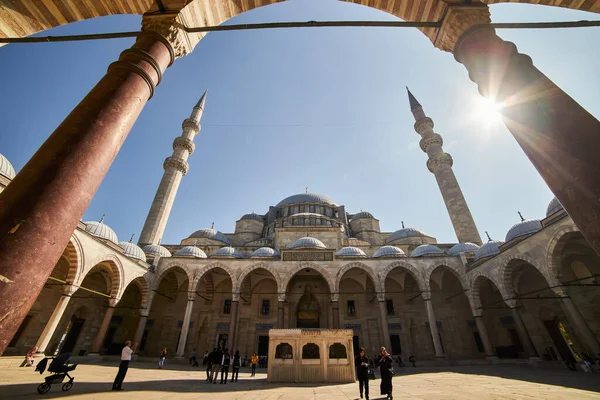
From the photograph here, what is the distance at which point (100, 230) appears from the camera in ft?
49.3

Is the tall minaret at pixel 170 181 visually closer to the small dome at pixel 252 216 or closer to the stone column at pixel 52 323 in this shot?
the small dome at pixel 252 216

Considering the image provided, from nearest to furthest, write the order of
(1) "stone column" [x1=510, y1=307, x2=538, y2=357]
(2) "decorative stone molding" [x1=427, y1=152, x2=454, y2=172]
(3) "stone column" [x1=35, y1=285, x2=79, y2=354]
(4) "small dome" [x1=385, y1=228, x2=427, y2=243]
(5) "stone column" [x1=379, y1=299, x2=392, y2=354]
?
(3) "stone column" [x1=35, y1=285, x2=79, y2=354] → (1) "stone column" [x1=510, y1=307, x2=538, y2=357] → (5) "stone column" [x1=379, y1=299, x2=392, y2=354] → (2) "decorative stone molding" [x1=427, y1=152, x2=454, y2=172] → (4) "small dome" [x1=385, y1=228, x2=427, y2=243]

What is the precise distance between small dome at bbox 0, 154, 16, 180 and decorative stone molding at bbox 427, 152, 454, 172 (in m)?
26.8

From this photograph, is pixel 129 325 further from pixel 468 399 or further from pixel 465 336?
pixel 465 336

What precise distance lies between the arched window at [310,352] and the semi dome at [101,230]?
12.5 m

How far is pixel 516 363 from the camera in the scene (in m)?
13.5

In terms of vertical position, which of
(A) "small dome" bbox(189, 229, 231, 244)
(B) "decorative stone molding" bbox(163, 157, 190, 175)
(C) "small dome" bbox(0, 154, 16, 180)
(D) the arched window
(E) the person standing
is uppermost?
(B) "decorative stone molding" bbox(163, 157, 190, 175)

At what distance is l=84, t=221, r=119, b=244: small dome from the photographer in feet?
48.2

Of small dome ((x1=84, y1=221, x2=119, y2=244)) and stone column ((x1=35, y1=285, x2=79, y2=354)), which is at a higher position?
small dome ((x1=84, y1=221, x2=119, y2=244))

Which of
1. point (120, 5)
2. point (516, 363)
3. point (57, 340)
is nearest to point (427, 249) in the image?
point (516, 363)

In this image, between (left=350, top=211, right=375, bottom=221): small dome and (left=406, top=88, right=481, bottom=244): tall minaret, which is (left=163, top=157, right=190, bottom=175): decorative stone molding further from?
(left=406, top=88, right=481, bottom=244): tall minaret

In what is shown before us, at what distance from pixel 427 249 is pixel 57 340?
71.3ft

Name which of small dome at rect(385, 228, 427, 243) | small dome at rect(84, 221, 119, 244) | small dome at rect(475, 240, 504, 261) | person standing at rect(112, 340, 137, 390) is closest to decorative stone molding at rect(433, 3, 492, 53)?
person standing at rect(112, 340, 137, 390)

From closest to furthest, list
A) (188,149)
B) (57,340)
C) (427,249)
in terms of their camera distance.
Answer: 1. (57,340)
2. (427,249)
3. (188,149)
